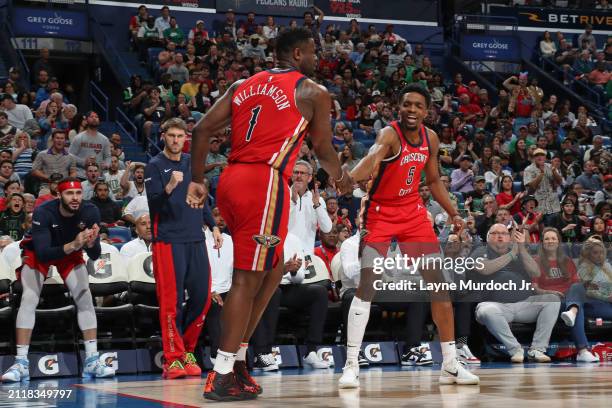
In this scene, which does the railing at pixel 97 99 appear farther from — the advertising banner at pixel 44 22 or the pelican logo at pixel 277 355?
the pelican logo at pixel 277 355

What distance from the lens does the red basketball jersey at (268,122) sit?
20.8 ft

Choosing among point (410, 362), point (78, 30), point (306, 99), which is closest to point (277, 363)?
point (410, 362)

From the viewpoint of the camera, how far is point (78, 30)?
66.3 ft

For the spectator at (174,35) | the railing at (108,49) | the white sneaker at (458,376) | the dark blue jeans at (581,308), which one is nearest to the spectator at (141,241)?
the white sneaker at (458,376)

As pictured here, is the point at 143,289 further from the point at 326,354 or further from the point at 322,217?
the point at 322,217

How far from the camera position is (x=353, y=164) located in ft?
51.8

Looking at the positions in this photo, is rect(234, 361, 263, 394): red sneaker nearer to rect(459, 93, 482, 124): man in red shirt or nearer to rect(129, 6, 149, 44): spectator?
rect(129, 6, 149, 44): spectator

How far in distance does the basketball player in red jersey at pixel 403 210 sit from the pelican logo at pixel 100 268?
3316 mm

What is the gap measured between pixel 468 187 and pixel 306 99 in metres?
11.3

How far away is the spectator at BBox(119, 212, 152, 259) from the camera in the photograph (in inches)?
418

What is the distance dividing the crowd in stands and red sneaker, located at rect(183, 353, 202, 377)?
0.73 metres

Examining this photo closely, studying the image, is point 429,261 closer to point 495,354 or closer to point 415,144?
point 415,144

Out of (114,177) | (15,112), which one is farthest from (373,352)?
(15,112)

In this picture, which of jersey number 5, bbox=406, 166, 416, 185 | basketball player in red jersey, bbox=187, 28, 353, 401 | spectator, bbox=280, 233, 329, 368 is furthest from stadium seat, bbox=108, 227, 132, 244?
basketball player in red jersey, bbox=187, 28, 353, 401
